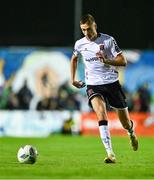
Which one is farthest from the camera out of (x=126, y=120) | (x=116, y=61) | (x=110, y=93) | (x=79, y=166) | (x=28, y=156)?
(x=126, y=120)

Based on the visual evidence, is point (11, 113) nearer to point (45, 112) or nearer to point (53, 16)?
point (45, 112)

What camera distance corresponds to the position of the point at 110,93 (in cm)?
1491

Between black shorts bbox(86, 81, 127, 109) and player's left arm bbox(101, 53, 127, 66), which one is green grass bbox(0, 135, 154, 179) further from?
player's left arm bbox(101, 53, 127, 66)

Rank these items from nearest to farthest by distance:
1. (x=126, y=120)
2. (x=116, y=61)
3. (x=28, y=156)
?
(x=28, y=156) → (x=116, y=61) → (x=126, y=120)

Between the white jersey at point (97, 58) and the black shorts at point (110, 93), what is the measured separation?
0.09 m

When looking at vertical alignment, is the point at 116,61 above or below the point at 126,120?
above

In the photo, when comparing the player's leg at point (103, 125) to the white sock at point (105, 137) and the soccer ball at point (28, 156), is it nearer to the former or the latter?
the white sock at point (105, 137)

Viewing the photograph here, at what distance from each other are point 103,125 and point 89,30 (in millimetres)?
1624

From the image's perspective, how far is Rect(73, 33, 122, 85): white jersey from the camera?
14570 mm

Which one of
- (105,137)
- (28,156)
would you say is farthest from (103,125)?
(28,156)

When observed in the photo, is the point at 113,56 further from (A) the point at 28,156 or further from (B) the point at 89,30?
(A) the point at 28,156

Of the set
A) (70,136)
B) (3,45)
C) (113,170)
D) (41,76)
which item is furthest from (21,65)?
(113,170)

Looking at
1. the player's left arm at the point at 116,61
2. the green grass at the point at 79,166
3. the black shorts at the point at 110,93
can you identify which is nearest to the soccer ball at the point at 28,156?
the green grass at the point at 79,166

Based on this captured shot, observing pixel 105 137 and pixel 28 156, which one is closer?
pixel 28 156
